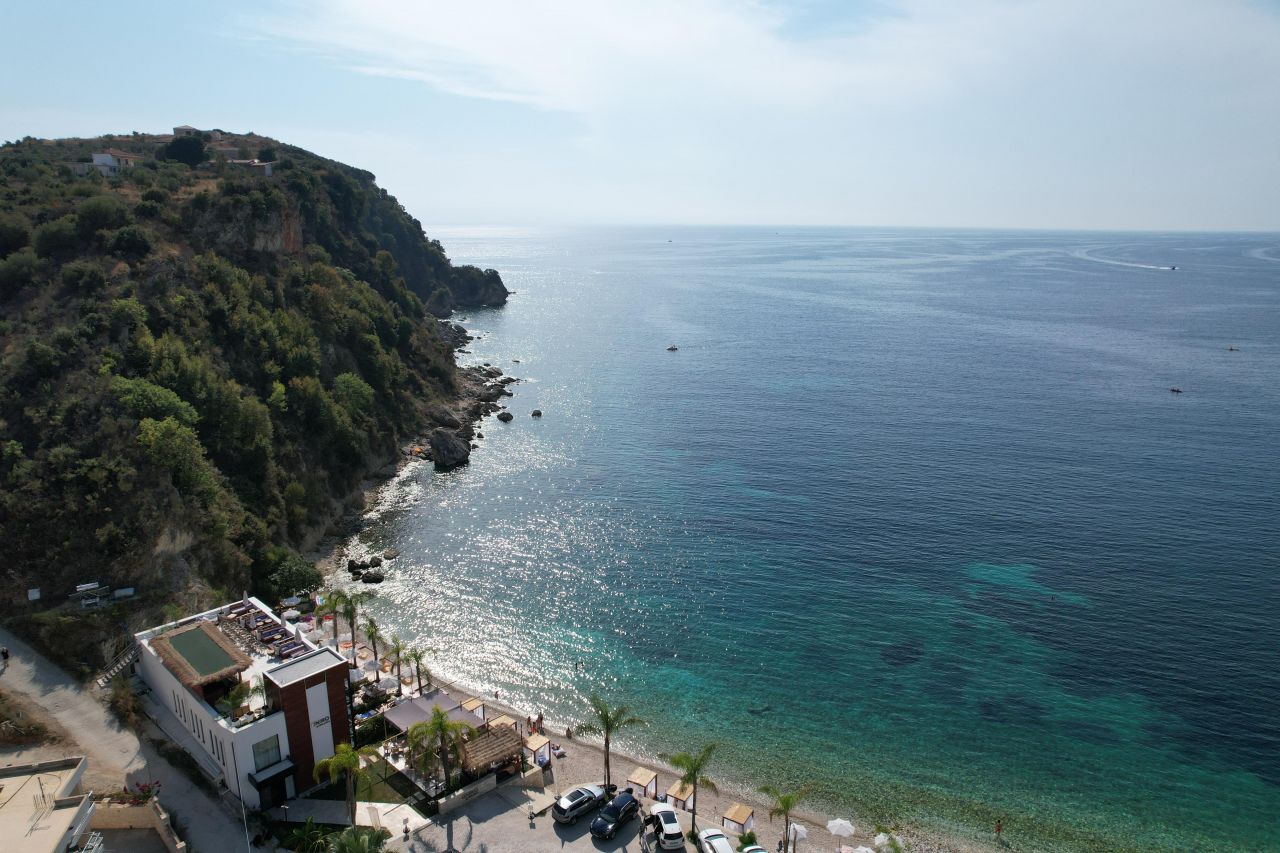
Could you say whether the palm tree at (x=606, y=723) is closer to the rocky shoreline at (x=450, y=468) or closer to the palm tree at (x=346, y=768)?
the rocky shoreline at (x=450, y=468)

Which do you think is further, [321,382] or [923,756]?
[321,382]

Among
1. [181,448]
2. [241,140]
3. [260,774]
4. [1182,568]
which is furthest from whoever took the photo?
[241,140]

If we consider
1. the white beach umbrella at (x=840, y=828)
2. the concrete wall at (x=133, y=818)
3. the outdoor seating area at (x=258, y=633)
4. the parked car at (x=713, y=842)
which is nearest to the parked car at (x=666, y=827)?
the parked car at (x=713, y=842)

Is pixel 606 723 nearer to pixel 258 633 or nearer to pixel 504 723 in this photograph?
pixel 504 723

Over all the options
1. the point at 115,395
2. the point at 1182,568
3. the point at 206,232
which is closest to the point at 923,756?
the point at 1182,568

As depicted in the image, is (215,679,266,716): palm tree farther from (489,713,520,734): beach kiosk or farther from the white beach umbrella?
the white beach umbrella

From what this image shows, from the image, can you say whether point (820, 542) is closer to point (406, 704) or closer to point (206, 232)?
point (406, 704)

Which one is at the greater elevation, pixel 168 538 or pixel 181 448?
pixel 181 448
